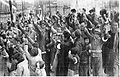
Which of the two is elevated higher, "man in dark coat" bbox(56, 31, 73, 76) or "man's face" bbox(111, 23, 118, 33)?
"man's face" bbox(111, 23, 118, 33)

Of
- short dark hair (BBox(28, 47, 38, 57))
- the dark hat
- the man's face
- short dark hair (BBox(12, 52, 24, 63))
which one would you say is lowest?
short dark hair (BBox(12, 52, 24, 63))

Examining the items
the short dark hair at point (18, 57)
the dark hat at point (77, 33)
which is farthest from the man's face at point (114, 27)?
the short dark hair at point (18, 57)

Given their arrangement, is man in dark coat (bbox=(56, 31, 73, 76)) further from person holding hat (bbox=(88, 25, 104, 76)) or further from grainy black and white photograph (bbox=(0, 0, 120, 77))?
person holding hat (bbox=(88, 25, 104, 76))

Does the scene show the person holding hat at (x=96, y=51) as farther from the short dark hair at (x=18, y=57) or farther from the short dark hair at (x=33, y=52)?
the short dark hair at (x=18, y=57)

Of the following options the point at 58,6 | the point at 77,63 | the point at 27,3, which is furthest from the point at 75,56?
the point at 27,3

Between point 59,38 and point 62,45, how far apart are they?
0.45 ft

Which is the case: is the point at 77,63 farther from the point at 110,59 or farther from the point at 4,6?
the point at 4,6

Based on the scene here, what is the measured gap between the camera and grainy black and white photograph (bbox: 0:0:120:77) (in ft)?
16.6

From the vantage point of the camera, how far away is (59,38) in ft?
16.8

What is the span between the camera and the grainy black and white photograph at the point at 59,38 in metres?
5.07

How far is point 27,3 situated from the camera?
515 cm

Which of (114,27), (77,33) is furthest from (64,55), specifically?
(114,27)

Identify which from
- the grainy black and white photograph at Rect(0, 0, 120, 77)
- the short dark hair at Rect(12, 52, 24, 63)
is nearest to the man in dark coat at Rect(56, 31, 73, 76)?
the grainy black and white photograph at Rect(0, 0, 120, 77)

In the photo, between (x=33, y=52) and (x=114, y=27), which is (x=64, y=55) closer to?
(x=33, y=52)
